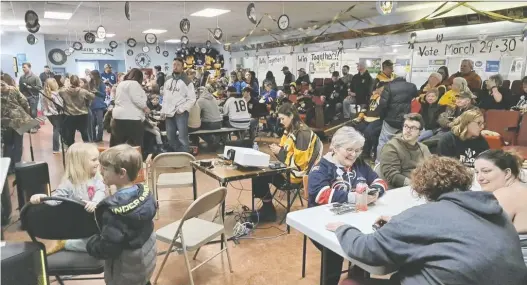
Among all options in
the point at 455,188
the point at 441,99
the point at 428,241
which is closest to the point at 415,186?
the point at 455,188

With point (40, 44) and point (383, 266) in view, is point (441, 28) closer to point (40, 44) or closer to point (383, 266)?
point (383, 266)

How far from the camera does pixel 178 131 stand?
5625mm

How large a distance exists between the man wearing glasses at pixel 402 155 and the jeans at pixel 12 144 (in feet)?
14.2

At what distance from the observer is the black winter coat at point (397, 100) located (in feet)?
16.1

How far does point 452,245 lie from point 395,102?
3.96 m

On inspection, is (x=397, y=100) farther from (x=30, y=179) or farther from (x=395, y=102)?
(x=30, y=179)

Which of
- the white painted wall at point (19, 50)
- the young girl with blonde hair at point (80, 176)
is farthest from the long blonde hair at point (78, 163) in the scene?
the white painted wall at point (19, 50)

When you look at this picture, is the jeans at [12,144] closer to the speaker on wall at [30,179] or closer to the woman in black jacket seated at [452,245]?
the speaker on wall at [30,179]

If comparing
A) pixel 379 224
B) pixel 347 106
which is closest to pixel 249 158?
pixel 379 224

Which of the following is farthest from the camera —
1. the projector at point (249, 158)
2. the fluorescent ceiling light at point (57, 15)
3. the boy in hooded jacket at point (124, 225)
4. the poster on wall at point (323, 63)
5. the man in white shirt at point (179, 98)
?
the poster on wall at point (323, 63)

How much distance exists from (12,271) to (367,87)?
25.6 ft

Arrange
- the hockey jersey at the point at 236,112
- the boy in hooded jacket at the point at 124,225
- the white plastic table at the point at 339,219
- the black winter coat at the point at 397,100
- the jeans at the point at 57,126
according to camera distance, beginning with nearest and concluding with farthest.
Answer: the white plastic table at the point at 339,219, the boy in hooded jacket at the point at 124,225, the black winter coat at the point at 397,100, the jeans at the point at 57,126, the hockey jersey at the point at 236,112

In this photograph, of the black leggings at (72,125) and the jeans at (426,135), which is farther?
the black leggings at (72,125)

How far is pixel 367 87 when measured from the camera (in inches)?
324
